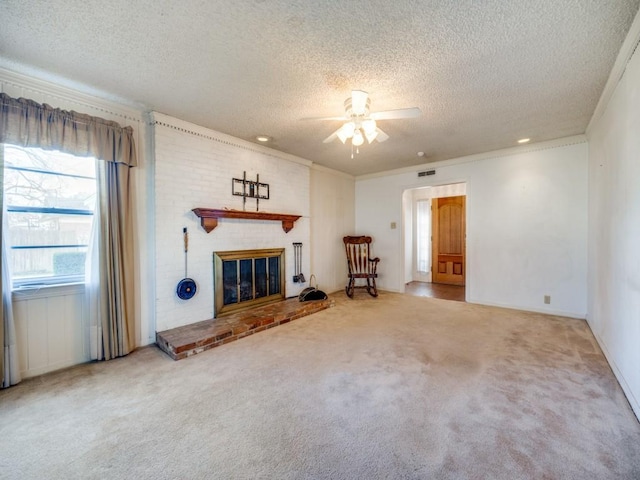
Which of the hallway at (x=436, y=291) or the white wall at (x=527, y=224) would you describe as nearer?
the white wall at (x=527, y=224)

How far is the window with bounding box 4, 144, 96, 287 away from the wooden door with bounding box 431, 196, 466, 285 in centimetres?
653

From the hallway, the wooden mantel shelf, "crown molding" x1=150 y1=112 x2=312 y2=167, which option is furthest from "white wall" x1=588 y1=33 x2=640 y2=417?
"crown molding" x1=150 y1=112 x2=312 y2=167

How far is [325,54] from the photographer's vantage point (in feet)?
6.75

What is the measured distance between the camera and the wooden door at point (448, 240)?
6.47m

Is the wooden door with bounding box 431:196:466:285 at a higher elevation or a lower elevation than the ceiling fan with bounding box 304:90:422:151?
lower

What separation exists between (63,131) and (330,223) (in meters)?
4.02

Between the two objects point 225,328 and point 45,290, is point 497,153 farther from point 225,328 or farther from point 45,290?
point 45,290

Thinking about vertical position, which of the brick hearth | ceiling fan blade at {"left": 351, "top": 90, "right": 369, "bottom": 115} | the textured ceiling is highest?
the textured ceiling

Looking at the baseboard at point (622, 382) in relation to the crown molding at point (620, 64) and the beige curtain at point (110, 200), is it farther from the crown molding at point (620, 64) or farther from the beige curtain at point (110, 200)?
the beige curtain at point (110, 200)

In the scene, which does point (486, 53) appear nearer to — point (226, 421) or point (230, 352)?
point (226, 421)

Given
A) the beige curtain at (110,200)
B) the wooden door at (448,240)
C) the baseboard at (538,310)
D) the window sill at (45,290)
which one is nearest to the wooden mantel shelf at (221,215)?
the beige curtain at (110,200)

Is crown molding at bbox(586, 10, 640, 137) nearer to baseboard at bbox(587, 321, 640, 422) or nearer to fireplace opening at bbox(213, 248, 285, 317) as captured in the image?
baseboard at bbox(587, 321, 640, 422)

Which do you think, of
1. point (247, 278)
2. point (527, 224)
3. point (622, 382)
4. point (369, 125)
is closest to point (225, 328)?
point (247, 278)

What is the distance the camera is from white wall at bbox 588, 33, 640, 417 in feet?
6.23
